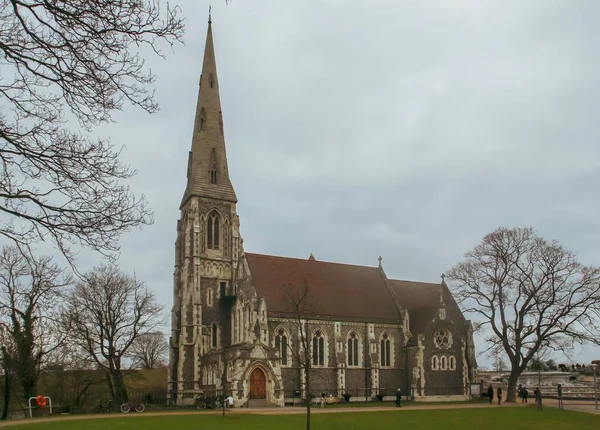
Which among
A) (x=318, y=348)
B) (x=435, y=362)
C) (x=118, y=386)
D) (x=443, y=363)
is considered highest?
(x=318, y=348)

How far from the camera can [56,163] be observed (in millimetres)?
8273

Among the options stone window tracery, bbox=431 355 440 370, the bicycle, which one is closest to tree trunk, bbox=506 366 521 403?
stone window tracery, bbox=431 355 440 370

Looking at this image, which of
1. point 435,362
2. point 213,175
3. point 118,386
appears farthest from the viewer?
point 213,175

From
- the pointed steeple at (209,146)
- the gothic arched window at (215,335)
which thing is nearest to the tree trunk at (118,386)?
the gothic arched window at (215,335)

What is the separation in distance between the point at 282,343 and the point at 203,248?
10.6m

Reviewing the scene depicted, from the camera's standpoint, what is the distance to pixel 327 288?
49906mm

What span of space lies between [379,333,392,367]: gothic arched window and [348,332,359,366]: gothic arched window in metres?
2.31

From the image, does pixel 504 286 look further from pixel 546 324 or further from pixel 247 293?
pixel 247 293

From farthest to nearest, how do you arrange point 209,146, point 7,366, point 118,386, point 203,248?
point 209,146 → point 203,248 → point 118,386 → point 7,366

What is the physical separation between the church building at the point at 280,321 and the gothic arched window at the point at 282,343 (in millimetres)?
73

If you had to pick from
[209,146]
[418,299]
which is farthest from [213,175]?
[418,299]

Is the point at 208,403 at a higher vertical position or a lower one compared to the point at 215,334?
lower

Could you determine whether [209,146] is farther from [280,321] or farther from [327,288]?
[280,321]

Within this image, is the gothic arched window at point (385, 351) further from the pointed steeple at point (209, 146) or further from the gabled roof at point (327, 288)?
the pointed steeple at point (209, 146)
